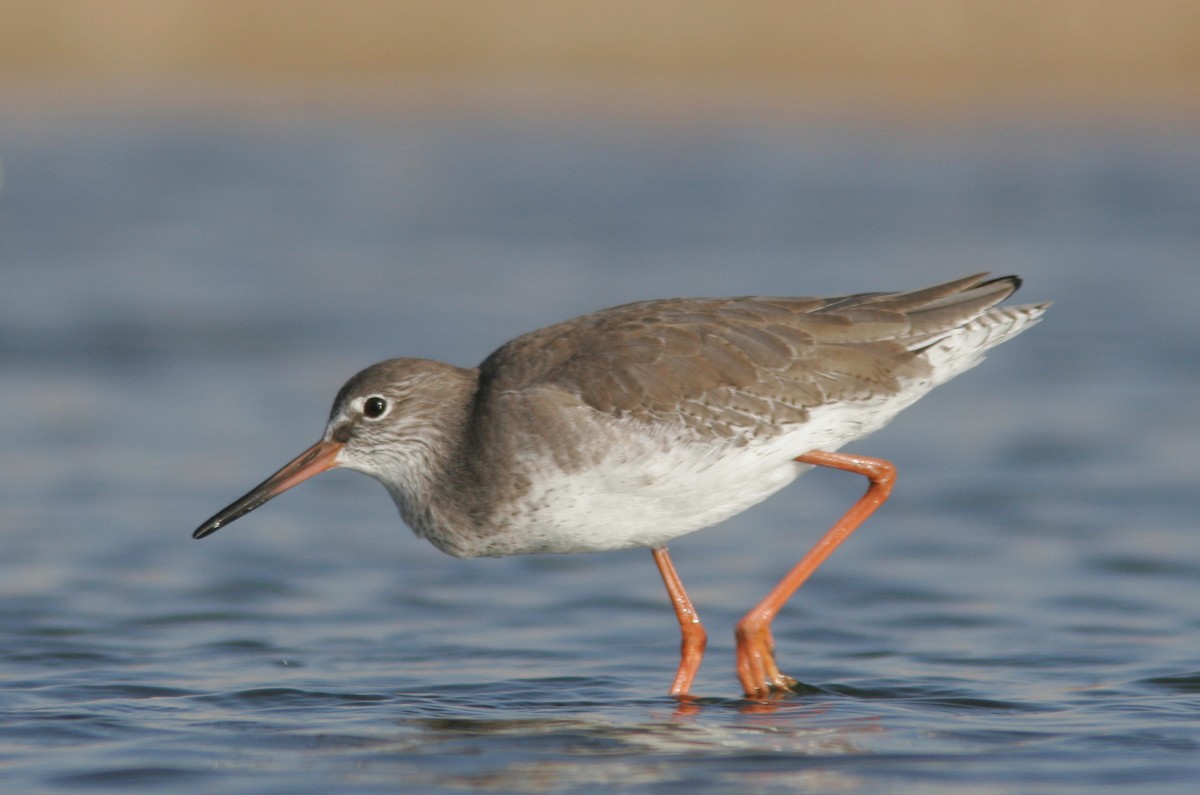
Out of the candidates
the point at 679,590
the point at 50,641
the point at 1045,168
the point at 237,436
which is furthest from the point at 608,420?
the point at 1045,168

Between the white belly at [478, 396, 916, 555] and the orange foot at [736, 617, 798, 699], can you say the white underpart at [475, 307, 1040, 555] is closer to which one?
the white belly at [478, 396, 916, 555]

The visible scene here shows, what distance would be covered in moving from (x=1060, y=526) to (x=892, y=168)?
1621 cm

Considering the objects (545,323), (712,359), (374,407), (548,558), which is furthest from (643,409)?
(545,323)

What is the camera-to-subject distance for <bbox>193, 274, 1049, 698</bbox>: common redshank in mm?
8305

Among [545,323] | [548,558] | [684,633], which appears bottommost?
[684,633]

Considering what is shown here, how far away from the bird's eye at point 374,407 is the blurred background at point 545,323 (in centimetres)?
138

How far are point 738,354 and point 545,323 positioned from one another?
889cm

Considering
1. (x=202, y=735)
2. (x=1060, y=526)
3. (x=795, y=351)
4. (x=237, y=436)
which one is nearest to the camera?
(x=202, y=735)

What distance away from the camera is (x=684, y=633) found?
9.27m

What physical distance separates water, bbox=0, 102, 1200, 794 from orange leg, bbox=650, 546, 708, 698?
0.20m

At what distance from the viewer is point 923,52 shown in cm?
3575

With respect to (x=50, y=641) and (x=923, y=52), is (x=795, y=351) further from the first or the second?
(x=923, y=52)

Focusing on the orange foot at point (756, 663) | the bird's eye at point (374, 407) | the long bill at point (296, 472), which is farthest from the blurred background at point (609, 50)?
the orange foot at point (756, 663)

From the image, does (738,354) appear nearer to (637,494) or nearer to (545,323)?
(637,494)
